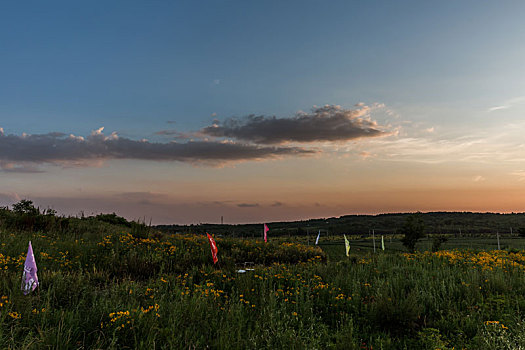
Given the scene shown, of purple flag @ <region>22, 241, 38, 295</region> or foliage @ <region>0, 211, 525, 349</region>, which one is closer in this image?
foliage @ <region>0, 211, 525, 349</region>

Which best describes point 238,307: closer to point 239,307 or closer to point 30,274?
point 239,307

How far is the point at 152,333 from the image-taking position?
522 cm

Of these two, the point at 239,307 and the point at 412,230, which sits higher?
the point at 239,307

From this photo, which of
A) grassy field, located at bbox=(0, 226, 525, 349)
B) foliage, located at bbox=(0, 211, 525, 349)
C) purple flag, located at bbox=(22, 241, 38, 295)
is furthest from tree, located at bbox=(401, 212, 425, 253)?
purple flag, located at bbox=(22, 241, 38, 295)

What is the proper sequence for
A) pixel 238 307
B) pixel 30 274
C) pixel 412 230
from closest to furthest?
1. pixel 30 274
2. pixel 238 307
3. pixel 412 230

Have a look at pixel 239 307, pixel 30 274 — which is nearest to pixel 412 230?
pixel 239 307

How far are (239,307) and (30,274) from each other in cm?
372

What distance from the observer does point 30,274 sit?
6.20 metres

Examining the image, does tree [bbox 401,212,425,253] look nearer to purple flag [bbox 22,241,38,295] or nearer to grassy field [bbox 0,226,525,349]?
grassy field [bbox 0,226,525,349]

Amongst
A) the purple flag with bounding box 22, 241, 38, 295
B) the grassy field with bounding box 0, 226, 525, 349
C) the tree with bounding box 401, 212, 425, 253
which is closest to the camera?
the grassy field with bounding box 0, 226, 525, 349

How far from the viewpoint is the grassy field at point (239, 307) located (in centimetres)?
536

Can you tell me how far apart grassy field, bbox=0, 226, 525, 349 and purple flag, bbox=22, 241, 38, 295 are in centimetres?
18

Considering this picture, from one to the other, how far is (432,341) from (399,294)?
9.67ft

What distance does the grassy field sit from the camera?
536 centimetres
